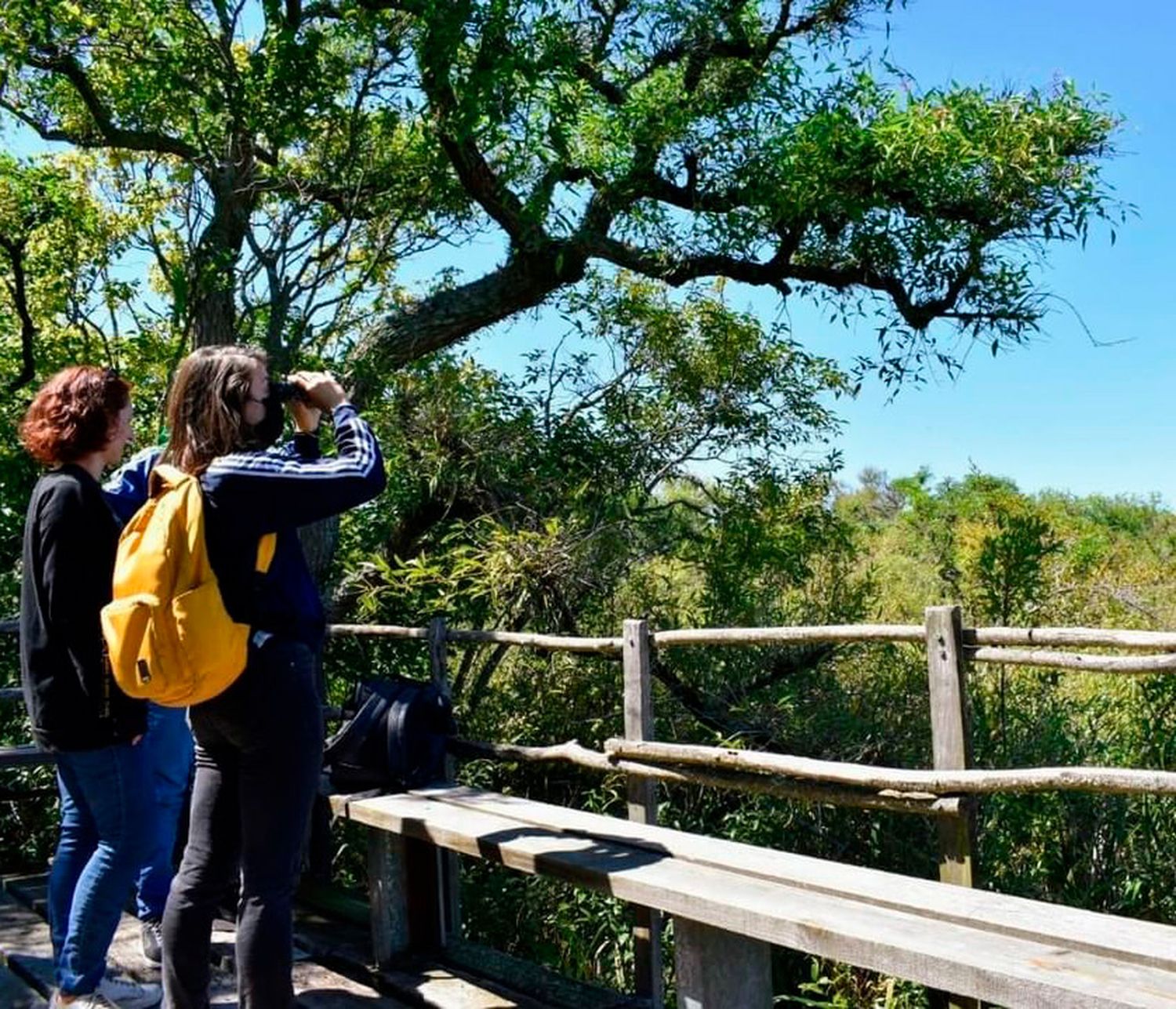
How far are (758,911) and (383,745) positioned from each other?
1.85 meters

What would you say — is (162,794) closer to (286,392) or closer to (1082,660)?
(286,392)

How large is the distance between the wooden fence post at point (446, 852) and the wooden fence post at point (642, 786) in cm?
66

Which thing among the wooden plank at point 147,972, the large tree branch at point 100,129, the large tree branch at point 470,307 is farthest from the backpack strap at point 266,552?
the large tree branch at point 100,129

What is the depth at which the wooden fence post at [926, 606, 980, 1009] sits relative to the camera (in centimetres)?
357

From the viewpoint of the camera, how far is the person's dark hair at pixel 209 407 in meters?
2.73

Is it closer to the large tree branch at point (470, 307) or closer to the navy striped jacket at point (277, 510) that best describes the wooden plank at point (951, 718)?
the navy striped jacket at point (277, 510)

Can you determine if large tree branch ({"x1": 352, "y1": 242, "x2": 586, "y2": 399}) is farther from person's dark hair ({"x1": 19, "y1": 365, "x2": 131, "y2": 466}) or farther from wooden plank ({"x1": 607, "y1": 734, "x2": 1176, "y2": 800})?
person's dark hair ({"x1": 19, "y1": 365, "x2": 131, "y2": 466})

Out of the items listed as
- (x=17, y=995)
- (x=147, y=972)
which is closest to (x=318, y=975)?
(x=147, y=972)

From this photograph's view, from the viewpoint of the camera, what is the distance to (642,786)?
4234 millimetres

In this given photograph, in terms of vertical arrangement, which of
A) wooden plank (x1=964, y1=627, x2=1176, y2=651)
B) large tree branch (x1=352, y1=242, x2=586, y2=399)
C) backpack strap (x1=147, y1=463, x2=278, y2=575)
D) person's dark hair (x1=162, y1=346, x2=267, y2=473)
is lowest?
wooden plank (x1=964, y1=627, x2=1176, y2=651)

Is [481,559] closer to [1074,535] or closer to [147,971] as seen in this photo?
[147,971]

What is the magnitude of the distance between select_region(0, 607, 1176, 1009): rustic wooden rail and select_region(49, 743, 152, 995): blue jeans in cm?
84

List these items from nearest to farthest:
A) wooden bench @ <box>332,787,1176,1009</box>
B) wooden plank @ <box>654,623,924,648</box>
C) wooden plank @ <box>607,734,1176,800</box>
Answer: wooden bench @ <box>332,787,1176,1009</box> < wooden plank @ <box>607,734,1176,800</box> < wooden plank @ <box>654,623,924,648</box>

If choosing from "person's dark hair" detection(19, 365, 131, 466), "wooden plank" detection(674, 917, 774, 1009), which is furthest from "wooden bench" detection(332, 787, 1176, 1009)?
"person's dark hair" detection(19, 365, 131, 466)
